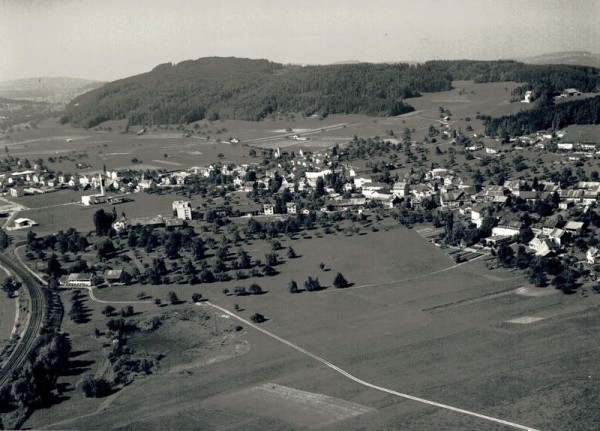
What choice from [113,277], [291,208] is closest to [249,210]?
[291,208]

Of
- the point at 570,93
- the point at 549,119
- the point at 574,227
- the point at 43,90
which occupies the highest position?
the point at 43,90

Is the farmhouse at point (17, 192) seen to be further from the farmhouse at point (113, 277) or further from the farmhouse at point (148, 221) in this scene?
the farmhouse at point (113, 277)

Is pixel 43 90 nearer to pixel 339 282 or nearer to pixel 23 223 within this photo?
pixel 23 223

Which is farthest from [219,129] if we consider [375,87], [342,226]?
[342,226]

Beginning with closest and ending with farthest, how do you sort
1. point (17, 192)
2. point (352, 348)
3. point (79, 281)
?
point (352, 348)
point (79, 281)
point (17, 192)

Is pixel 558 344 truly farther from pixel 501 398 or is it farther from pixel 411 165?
pixel 411 165
